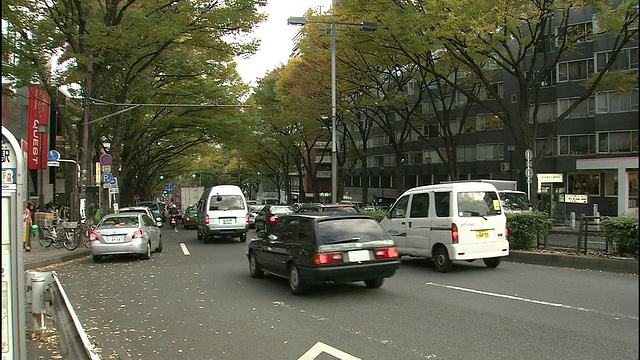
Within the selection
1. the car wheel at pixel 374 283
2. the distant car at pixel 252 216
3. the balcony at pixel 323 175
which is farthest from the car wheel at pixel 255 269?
the balcony at pixel 323 175

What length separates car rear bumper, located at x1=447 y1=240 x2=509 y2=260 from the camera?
1125cm

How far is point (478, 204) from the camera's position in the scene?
37.8ft

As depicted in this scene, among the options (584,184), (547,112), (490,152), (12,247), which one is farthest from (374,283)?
(490,152)

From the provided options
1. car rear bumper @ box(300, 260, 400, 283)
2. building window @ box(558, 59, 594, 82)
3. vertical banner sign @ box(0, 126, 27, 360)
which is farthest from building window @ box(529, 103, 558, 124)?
vertical banner sign @ box(0, 126, 27, 360)

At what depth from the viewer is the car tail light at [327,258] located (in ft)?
29.1

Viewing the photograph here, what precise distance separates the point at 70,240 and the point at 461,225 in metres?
14.3

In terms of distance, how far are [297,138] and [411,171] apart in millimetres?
19878

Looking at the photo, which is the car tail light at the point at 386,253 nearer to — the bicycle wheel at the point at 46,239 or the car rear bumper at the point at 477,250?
the car rear bumper at the point at 477,250

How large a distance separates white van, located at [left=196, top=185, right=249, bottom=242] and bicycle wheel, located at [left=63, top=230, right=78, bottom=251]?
502 cm

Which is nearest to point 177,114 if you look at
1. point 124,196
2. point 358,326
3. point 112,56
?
point 112,56

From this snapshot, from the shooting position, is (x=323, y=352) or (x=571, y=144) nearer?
(x=323, y=352)

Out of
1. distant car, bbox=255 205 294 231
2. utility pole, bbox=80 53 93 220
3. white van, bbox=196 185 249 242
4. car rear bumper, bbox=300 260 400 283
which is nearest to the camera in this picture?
car rear bumper, bbox=300 260 400 283

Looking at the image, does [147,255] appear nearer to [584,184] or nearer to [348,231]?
[348,231]

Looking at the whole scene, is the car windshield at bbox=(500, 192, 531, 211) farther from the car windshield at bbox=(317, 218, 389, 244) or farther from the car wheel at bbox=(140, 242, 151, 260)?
the car wheel at bbox=(140, 242, 151, 260)
